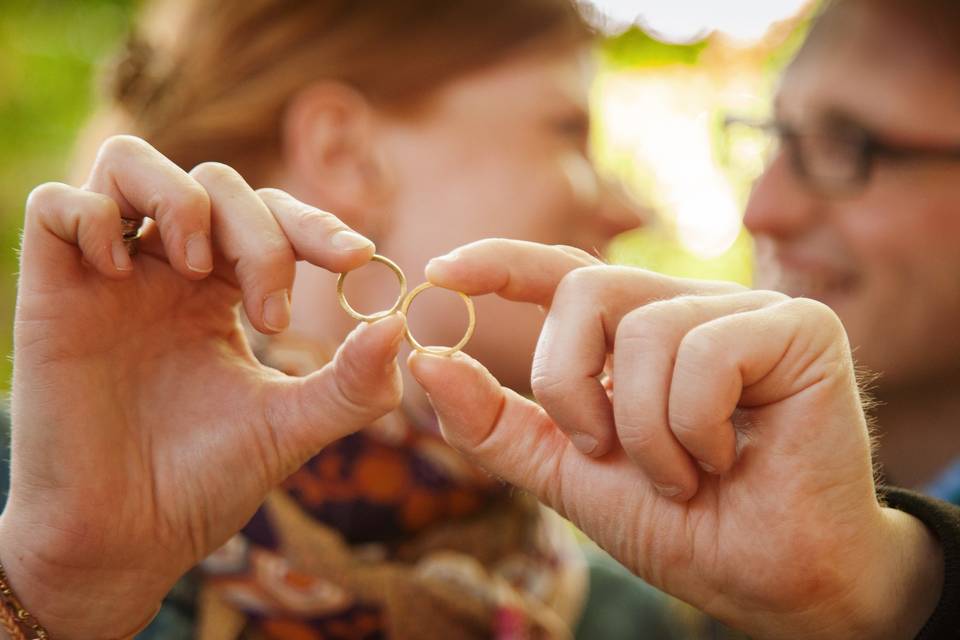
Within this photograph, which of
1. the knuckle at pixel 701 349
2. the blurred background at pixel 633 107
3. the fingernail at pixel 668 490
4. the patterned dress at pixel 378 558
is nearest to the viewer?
the knuckle at pixel 701 349

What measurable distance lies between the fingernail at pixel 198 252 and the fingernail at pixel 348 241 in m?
0.20

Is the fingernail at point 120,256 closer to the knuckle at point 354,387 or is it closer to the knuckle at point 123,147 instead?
the knuckle at point 123,147

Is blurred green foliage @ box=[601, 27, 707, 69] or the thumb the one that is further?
blurred green foliage @ box=[601, 27, 707, 69]

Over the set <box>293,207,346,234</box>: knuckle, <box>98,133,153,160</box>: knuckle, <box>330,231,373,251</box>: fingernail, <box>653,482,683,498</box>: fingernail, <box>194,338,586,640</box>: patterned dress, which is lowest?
<box>194,338,586,640</box>: patterned dress

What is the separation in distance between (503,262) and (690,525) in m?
0.50

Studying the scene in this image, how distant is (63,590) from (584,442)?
90 cm

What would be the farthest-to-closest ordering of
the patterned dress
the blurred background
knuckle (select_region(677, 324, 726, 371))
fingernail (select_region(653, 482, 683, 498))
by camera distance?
1. the blurred background
2. the patterned dress
3. fingernail (select_region(653, 482, 683, 498))
4. knuckle (select_region(677, 324, 726, 371))

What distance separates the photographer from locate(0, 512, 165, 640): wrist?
1.34 metres

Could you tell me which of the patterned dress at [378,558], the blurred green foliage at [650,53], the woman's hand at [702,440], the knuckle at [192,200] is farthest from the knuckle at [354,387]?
the blurred green foliage at [650,53]

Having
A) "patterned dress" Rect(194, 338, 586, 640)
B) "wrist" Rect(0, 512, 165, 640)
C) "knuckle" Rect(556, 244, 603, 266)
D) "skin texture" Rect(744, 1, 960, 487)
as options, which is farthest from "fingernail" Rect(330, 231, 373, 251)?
"skin texture" Rect(744, 1, 960, 487)

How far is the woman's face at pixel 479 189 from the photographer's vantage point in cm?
263

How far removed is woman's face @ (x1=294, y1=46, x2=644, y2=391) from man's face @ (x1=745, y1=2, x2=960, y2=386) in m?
0.85

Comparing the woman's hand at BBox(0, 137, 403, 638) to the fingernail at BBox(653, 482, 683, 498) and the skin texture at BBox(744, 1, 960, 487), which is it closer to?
the fingernail at BBox(653, 482, 683, 498)

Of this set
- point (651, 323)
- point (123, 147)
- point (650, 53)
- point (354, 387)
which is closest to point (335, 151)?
point (123, 147)
